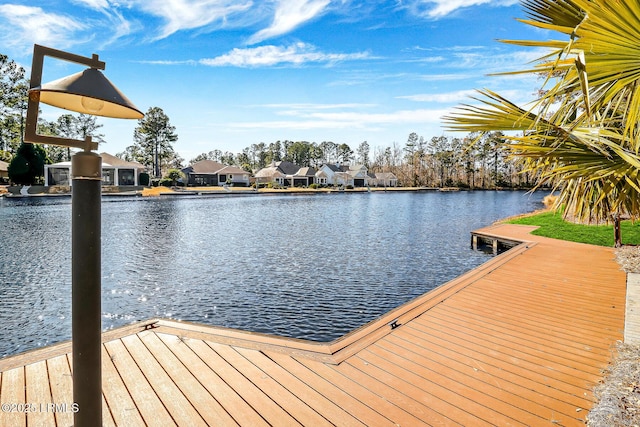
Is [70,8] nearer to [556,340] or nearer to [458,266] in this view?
[556,340]

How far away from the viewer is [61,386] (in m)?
2.48

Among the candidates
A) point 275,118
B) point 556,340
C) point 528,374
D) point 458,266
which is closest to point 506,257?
point 458,266

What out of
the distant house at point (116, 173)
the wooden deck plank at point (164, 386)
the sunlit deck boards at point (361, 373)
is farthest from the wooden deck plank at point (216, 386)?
the distant house at point (116, 173)

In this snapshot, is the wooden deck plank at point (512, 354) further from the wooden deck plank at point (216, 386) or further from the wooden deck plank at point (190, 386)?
the wooden deck plank at point (190, 386)

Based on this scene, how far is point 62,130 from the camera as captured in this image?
1710 inches

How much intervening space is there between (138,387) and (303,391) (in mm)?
1173

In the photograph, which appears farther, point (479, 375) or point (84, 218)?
point (479, 375)

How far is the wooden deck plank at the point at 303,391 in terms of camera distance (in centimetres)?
221

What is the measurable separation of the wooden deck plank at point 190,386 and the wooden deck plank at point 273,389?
0.33m

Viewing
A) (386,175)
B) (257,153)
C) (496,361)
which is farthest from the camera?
(257,153)

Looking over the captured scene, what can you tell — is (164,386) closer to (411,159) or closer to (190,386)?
(190,386)

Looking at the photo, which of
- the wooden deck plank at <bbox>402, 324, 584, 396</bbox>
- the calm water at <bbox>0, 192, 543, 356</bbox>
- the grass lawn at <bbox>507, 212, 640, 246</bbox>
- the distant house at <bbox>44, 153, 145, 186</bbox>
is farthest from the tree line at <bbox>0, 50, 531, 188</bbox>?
the wooden deck plank at <bbox>402, 324, 584, 396</bbox>

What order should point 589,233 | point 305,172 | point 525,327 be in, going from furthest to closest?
point 305,172, point 589,233, point 525,327

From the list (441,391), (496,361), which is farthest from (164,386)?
Answer: (496,361)
